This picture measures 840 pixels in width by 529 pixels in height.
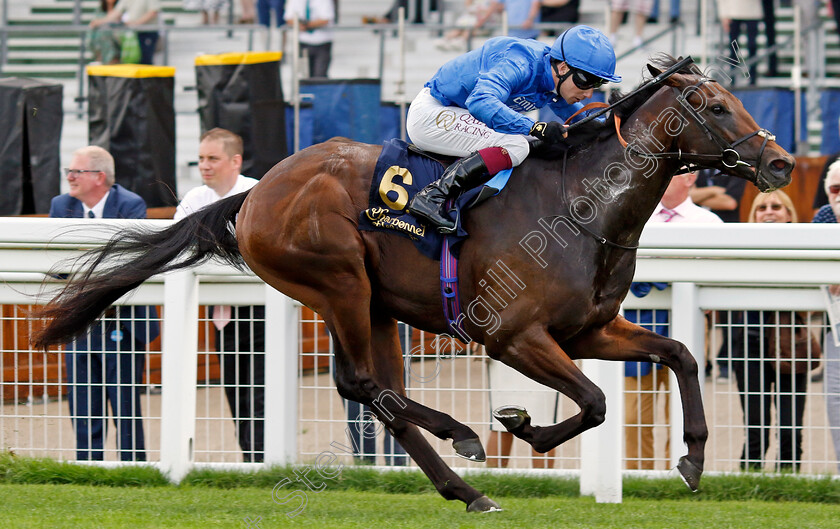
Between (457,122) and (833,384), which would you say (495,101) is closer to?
(457,122)

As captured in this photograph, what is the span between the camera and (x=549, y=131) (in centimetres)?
411

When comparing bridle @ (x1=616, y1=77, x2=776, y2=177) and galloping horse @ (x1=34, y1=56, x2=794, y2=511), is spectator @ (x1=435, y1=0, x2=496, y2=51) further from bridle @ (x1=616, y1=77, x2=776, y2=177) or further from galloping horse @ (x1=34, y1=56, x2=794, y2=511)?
bridle @ (x1=616, y1=77, x2=776, y2=177)

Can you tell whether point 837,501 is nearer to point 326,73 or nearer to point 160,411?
point 160,411

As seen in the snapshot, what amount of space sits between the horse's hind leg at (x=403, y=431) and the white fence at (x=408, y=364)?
8.7 inches

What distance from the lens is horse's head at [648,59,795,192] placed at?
3.89m

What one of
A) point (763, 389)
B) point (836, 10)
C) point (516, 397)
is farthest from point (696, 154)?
point (836, 10)

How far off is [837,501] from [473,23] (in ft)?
25.4

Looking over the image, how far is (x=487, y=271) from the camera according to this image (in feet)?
13.6

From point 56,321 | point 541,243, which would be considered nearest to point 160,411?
point 56,321

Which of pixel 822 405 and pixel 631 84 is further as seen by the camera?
pixel 631 84

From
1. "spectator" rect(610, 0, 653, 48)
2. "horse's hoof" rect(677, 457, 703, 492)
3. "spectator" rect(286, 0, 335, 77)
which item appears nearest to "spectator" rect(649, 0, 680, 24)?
"spectator" rect(610, 0, 653, 48)

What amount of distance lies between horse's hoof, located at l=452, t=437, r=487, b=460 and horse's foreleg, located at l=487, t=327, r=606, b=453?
175 millimetres

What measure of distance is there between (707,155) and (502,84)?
734mm

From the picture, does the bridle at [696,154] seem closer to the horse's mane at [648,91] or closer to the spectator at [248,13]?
the horse's mane at [648,91]
